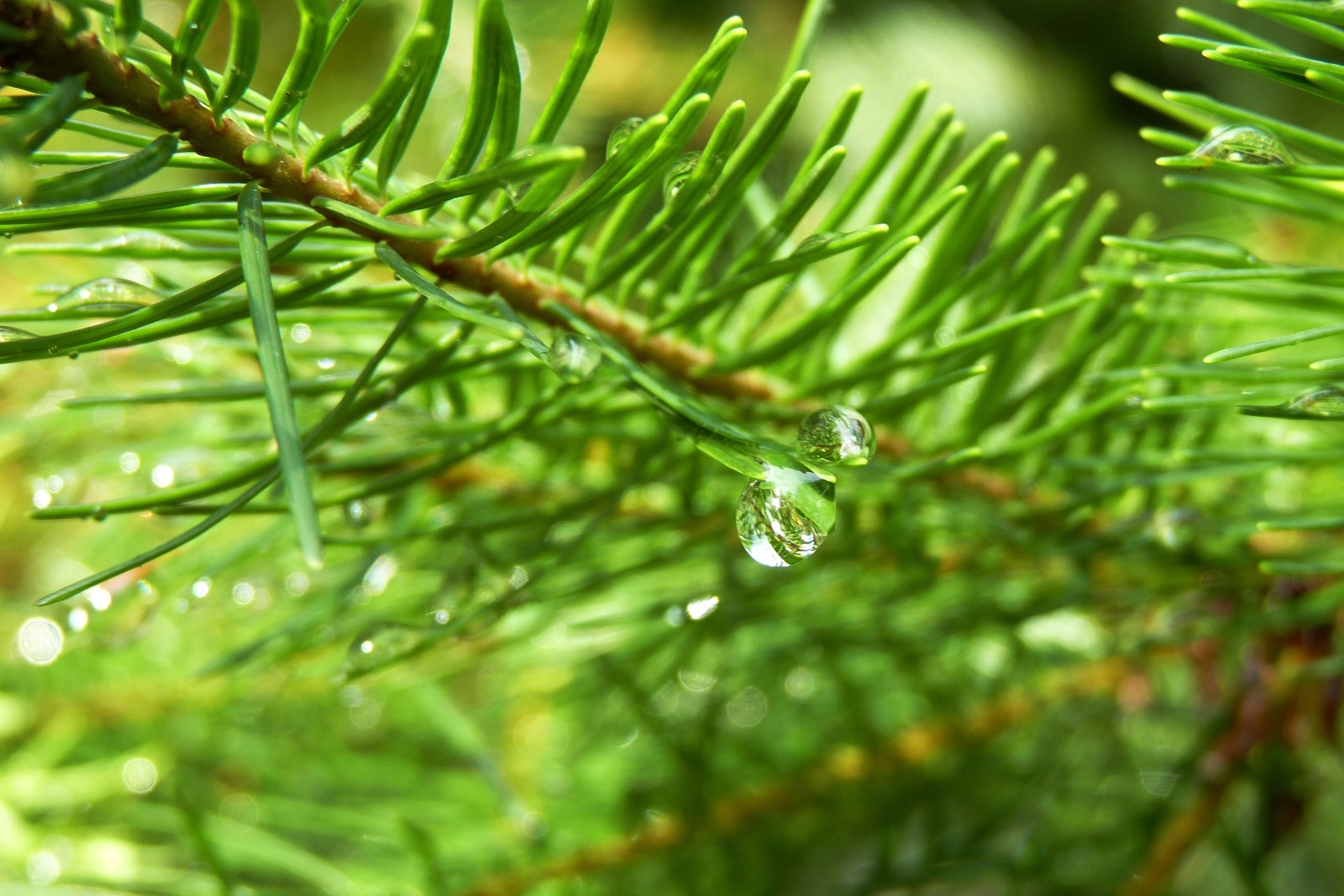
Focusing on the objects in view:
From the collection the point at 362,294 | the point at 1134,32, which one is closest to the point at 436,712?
the point at 362,294

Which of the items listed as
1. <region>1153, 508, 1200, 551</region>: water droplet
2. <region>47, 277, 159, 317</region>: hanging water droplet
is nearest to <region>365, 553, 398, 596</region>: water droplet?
<region>47, 277, 159, 317</region>: hanging water droplet

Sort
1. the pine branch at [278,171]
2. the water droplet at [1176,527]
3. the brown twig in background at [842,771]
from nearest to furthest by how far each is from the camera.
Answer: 1. the pine branch at [278,171]
2. the water droplet at [1176,527]
3. the brown twig in background at [842,771]

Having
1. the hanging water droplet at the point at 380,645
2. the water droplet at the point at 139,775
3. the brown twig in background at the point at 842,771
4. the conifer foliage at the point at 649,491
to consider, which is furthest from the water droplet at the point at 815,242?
the water droplet at the point at 139,775

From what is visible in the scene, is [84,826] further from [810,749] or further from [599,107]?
[599,107]

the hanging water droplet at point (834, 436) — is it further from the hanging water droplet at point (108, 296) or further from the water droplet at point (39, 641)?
the water droplet at point (39, 641)

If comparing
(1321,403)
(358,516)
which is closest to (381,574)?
(358,516)

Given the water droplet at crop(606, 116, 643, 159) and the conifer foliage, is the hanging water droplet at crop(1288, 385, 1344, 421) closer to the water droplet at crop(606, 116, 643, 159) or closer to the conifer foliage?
the conifer foliage
